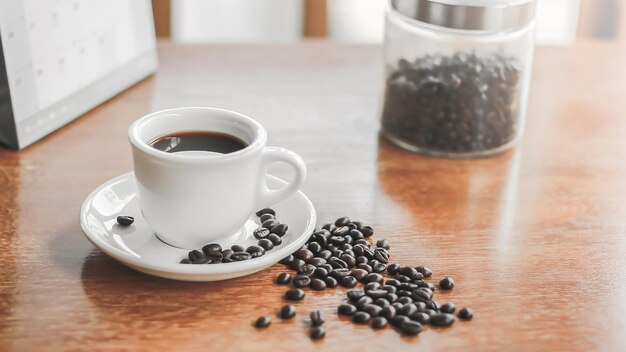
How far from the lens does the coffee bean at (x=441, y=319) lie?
937mm

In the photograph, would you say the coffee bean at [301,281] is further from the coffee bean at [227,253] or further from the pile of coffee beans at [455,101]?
the pile of coffee beans at [455,101]

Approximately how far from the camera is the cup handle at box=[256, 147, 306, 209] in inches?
41.0

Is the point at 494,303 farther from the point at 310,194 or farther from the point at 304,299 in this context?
the point at 310,194

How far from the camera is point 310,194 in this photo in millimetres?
1253

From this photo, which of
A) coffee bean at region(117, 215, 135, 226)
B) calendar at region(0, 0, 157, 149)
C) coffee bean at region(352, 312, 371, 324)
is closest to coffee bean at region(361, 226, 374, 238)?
coffee bean at region(352, 312, 371, 324)

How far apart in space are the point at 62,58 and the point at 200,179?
53 cm

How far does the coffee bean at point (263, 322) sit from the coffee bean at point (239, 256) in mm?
100

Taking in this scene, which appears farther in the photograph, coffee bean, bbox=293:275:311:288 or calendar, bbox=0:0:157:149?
calendar, bbox=0:0:157:149

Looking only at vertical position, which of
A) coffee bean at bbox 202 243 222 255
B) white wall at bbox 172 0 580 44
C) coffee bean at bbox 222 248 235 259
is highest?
coffee bean at bbox 202 243 222 255

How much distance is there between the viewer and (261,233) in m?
1.08

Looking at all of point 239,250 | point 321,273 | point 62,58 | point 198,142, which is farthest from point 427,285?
point 62,58

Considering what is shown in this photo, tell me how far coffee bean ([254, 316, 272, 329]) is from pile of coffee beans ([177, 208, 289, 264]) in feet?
0.33

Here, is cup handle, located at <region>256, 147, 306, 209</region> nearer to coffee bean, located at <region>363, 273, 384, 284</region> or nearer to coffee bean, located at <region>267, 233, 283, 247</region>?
coffee bean, located at <region>267, 233, 283, 247</region>

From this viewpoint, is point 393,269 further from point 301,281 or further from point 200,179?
point 200,179
